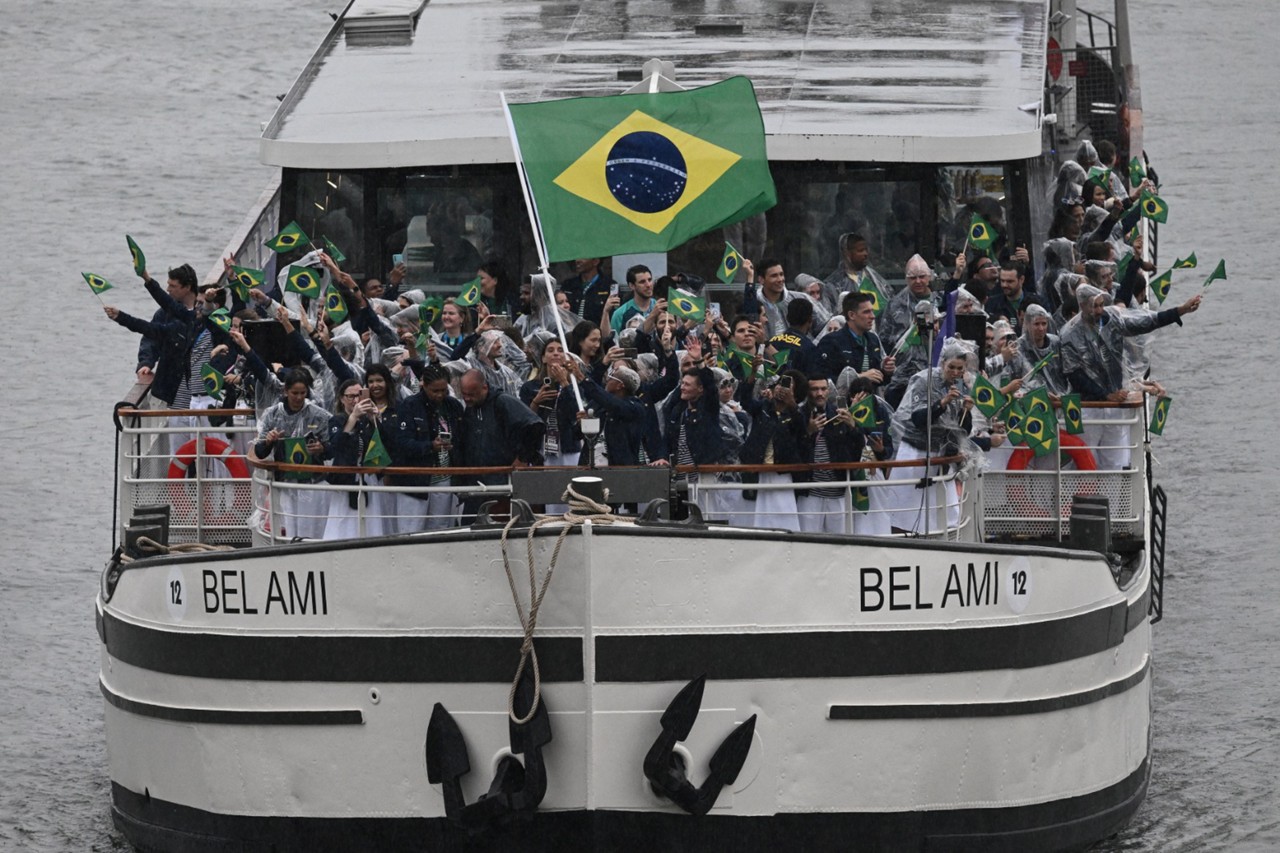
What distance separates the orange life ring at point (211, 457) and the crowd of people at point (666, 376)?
25 cm

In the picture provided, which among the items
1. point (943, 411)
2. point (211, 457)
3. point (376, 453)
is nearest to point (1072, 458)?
point (943, 411)

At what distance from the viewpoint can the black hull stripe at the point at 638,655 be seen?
44.1 feet

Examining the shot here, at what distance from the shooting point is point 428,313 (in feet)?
56.5

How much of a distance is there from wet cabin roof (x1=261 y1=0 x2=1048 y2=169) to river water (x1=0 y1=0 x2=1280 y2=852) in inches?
173

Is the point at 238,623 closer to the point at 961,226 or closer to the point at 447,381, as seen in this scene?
the point at 447,381

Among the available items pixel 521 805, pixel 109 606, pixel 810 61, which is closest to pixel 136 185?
pixel 810 61

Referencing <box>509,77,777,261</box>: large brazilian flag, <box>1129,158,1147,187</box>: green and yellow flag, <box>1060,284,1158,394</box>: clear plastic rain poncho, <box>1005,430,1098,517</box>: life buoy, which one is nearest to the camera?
<box>509,77,777,261</box>: large brazilian flag

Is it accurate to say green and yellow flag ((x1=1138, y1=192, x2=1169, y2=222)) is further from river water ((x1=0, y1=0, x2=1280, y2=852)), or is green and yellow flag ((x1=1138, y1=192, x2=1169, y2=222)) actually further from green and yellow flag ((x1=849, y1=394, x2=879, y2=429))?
green and yellow flag ((x1=849, y1=394, x2=879, y2=429))

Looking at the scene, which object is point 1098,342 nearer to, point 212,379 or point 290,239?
point 290,239

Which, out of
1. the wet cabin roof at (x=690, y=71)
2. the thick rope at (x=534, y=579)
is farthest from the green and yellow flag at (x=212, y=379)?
the thick rope at (x=534, y=579)

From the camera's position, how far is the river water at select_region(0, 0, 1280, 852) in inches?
742

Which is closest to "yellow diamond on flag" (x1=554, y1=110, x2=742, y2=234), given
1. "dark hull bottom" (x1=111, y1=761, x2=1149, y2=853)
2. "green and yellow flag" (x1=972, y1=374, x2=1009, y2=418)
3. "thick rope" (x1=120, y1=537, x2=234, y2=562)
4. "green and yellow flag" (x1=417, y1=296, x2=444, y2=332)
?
"green and yellow flag" (x1=972, y1=374, x2=1009, y2=418)

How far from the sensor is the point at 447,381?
15055 mm

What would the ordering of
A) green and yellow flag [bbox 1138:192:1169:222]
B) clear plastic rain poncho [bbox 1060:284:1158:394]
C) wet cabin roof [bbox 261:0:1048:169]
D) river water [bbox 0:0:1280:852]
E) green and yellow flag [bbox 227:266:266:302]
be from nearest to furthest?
clear plastic rain poncho [bbox 1060:284:1158:394]
green and yellow flag [bbox 227:266:266:302]
wet cabin roof [bbox 261:0:1048:169]
river water [bbox 0:0:1280:852]
green and yellow flag [bbox 1138:192:1169:222]
